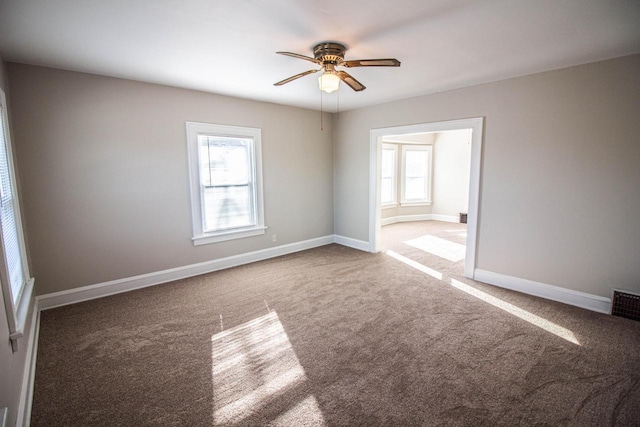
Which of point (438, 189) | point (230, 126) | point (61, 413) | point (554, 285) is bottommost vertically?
point (61, 413)

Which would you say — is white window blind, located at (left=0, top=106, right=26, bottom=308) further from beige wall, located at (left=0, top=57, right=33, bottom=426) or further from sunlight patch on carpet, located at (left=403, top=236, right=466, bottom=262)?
sunlight patch on carpet, located at (left=403, top=236, right=466, bottom=262)

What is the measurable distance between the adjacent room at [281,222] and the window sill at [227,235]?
0.11ft

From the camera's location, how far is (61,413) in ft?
6.23

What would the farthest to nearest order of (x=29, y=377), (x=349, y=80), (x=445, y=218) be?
1. (x=445, y=218)
2. (x=349, y=80)
3. (x=29, y=377)

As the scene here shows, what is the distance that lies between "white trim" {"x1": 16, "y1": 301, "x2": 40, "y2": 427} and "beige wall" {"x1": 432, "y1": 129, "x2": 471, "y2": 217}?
8.55m

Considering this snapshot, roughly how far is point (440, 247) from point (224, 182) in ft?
13.6

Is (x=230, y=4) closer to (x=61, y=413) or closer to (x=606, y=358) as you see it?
(x=61, y=413)

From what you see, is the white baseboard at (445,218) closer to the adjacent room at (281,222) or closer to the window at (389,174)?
the window at (389,174)

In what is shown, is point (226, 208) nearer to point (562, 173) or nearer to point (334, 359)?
point (334, 359)

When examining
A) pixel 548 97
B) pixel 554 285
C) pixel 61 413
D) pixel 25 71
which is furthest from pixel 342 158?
pixel 61 413

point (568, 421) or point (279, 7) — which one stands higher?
point (279, 7)

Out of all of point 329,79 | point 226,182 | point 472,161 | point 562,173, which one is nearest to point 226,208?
point 226,182

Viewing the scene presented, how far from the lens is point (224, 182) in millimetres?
4570

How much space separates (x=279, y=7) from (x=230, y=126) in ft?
9.03
